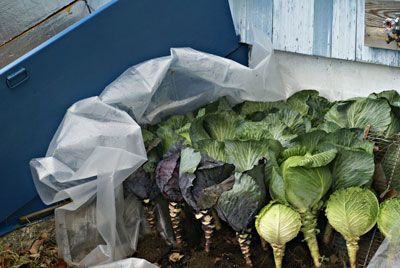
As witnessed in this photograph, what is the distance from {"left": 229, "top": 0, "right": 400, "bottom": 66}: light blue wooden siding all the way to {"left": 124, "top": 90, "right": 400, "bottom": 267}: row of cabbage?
250 millimetres

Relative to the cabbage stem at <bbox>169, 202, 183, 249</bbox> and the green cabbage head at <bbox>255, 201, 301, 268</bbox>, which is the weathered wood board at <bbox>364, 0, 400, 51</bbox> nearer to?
the green cabbage head at <bbox>255, 201, 301, 268</bbox>

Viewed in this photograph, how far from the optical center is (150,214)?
2.15 metres

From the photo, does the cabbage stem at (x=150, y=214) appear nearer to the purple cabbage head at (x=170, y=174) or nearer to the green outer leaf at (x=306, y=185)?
the purple cabbage head at (x=170, y=174)

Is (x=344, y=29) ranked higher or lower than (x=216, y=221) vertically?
higher

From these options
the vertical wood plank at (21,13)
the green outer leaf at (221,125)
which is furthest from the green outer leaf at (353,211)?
the vertical wood plank at (21,13)

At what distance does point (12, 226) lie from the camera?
215cm

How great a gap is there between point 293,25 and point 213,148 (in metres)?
0.95

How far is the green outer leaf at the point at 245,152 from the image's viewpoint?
5.90 ft

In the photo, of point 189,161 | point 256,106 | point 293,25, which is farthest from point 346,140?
point 293,25

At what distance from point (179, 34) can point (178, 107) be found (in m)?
0.43

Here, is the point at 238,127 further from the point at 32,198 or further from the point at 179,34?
the point at 32,198

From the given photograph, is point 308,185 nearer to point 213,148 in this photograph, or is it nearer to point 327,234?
point 327,234

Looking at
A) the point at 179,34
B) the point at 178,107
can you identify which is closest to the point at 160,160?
the point at 178,107

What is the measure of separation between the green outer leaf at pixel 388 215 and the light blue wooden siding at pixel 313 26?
71cm
